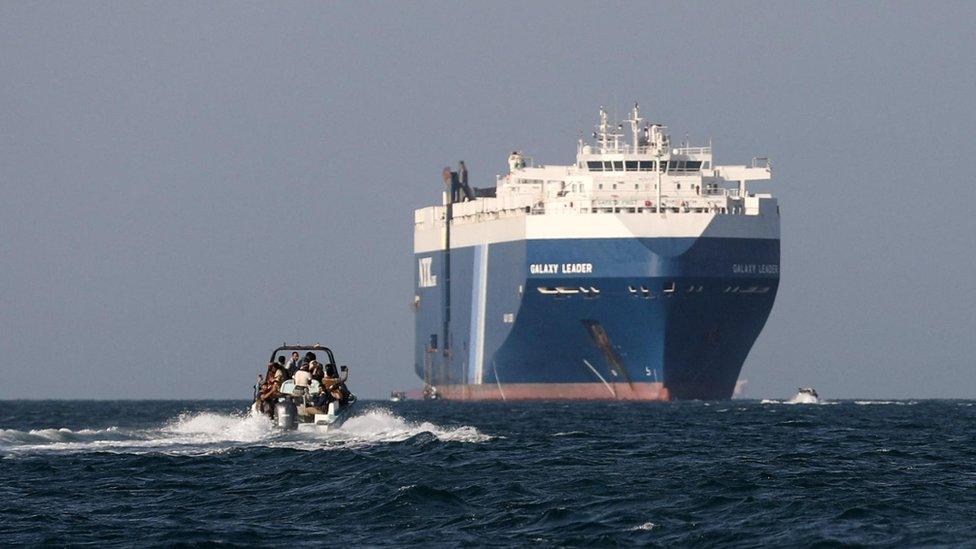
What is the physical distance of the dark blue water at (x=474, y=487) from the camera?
29.9 m

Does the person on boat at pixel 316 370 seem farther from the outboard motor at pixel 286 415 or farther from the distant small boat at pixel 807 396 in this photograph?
the distant small boat at pixel 807 396

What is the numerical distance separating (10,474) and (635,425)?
97.2ft

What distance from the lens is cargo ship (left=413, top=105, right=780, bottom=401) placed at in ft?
334

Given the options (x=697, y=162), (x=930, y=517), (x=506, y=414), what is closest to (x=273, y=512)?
(x=930, y=517)

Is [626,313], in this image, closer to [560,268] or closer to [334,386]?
[560,268]

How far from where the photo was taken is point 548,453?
46438 mm

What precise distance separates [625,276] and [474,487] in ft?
217

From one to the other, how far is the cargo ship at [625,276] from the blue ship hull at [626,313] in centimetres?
8

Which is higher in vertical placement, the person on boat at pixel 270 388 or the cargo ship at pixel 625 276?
the cargo ship at pixel 625 276

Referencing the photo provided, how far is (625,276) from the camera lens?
334ft

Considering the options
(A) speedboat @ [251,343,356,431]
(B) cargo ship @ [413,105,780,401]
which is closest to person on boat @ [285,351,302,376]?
(A) speedboat @ [251,343,356,431]

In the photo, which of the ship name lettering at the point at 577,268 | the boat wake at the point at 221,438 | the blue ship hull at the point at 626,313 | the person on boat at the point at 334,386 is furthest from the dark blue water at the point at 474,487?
the ship name lettering at the point at 577,268

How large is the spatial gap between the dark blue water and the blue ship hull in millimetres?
44179

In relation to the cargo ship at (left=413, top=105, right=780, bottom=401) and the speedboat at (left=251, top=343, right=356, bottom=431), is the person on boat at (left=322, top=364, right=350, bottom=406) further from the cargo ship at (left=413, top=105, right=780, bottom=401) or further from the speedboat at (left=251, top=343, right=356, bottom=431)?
the cargo ship at (left=413, top=105, right=780, bottom=401)
